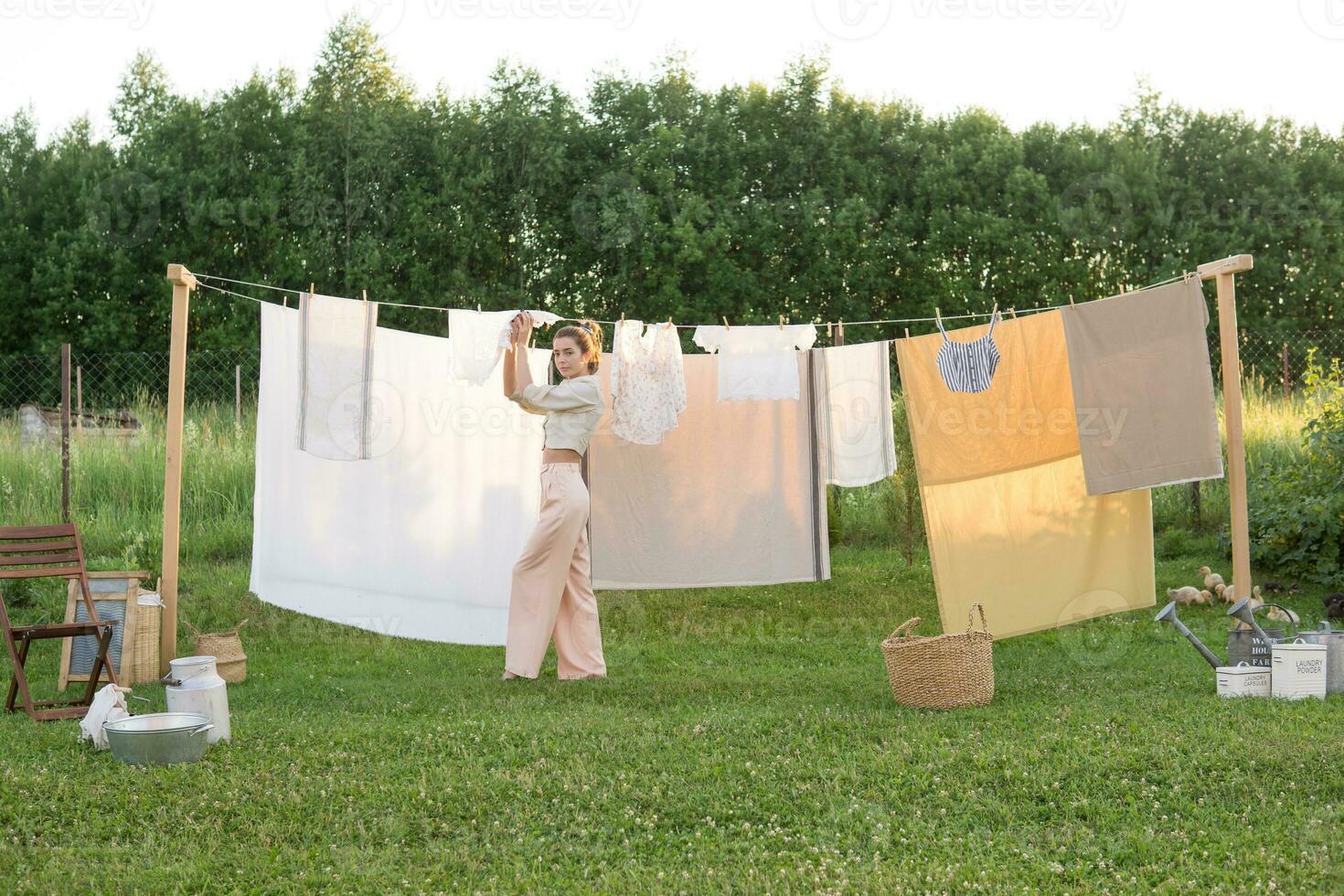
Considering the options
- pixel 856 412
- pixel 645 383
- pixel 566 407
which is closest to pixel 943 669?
pixel 566 407

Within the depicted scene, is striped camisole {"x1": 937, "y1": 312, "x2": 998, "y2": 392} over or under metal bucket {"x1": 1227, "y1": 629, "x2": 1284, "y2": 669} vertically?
over

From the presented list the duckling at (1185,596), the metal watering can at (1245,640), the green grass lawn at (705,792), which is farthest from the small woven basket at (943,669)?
the duckling at (1185,596)

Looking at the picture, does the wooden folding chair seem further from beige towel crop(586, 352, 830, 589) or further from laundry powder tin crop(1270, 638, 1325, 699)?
laundry powder tin crop(1270, 638, 1325, 699)

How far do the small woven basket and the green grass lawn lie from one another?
131 mm

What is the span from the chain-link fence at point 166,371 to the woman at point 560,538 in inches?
373

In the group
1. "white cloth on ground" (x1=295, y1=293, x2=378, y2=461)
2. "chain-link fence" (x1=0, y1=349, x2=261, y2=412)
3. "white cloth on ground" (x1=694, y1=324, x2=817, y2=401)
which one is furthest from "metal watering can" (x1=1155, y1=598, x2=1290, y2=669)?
"chain-link fence" (x1=0, y1=349, x2=261, y2=412)

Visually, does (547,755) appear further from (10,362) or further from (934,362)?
(10,362)

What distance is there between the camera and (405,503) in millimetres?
6711

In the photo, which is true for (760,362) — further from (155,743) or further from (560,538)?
(155,743)

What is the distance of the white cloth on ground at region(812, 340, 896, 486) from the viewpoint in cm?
719

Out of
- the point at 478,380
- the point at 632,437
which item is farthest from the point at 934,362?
the point at 478,380

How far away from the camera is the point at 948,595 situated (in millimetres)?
6582

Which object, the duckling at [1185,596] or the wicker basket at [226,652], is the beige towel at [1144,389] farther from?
the wicker basket at [226,652]

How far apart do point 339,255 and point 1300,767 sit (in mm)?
17969
